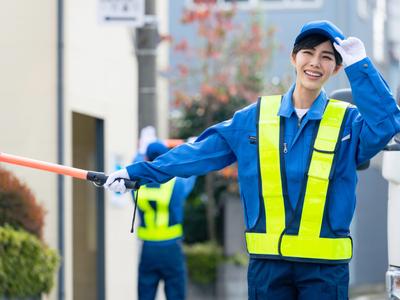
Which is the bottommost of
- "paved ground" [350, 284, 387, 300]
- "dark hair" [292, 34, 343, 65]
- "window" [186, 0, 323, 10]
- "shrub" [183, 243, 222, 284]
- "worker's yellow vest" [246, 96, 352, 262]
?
"paved ground" [350, 284, 387, 300]

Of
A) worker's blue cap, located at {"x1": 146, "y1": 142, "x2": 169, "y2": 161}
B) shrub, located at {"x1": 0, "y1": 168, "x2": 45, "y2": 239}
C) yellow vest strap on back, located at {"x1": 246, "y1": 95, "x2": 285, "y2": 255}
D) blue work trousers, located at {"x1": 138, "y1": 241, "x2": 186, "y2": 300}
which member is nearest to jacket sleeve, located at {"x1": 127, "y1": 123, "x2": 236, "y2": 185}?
yellow vest strap on back, located at {"x1": 246, "y1": 95, "x2": 285, "y2": 255}

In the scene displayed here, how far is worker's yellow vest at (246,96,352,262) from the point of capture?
17.4ft

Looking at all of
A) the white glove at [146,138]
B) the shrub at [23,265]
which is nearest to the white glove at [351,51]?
the shrub at [23,265]

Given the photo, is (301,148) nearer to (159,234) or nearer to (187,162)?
(187,162)

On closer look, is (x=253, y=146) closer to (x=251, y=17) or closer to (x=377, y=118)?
(x=377, y=118)

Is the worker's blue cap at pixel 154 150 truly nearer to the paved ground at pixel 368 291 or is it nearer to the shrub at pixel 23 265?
the shrub at pixel 23 265

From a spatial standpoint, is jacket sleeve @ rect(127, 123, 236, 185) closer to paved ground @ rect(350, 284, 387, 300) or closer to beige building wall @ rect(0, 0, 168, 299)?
Answer: beige building wall @ rect(0, 0, 168, 299)

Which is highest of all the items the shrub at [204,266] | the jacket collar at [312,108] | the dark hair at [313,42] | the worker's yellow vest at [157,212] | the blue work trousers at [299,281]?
the dark hair at [313,42]

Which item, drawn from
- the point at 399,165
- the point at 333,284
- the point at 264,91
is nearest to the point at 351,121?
the point at 333,284

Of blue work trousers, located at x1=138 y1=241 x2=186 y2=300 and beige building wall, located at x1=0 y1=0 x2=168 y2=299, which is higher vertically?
beige building wall, located at x1=0 y1=0 x2=168 y2=299

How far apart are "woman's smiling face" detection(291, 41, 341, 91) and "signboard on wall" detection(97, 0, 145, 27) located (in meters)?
5.43

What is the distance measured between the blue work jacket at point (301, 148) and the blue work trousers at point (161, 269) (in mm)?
4716

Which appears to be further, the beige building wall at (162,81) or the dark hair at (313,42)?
the beige building wall at (162,81)

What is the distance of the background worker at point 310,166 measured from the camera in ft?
17.1
